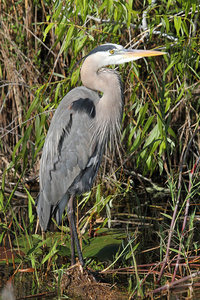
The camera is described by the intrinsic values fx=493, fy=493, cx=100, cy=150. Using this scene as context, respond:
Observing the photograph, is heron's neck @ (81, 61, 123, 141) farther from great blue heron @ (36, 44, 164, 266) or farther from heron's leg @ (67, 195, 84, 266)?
heron's leg @ (67, 195, 84, 266)

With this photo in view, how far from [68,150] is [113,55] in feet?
2.74

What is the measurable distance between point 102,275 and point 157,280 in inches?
19.2

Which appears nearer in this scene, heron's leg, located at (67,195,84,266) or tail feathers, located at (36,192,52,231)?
heron's leg, located at (67,195,84,266)

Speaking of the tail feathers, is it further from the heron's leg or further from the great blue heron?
the heron's leg

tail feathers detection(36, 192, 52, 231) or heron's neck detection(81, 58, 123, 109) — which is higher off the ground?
heron's neck detection(81, 58, 123, 109)

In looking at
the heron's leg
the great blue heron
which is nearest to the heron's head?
the great blue heron

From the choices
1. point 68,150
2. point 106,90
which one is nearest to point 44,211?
point 68,150

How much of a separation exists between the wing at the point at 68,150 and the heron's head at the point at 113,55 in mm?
333

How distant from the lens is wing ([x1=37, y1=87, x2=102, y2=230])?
3.79m

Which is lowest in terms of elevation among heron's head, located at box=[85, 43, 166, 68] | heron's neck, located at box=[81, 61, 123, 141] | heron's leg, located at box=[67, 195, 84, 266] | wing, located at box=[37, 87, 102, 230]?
heron's leg, located at box=[67, 195, 84, 266]

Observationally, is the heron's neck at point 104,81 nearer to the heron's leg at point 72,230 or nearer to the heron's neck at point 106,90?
the heron's neck at point 106,90

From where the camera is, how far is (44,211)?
3.95 metres

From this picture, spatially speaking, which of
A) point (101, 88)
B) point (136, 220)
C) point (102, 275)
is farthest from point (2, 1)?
point (102, 275)

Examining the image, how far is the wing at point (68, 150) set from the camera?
12.4 ft
